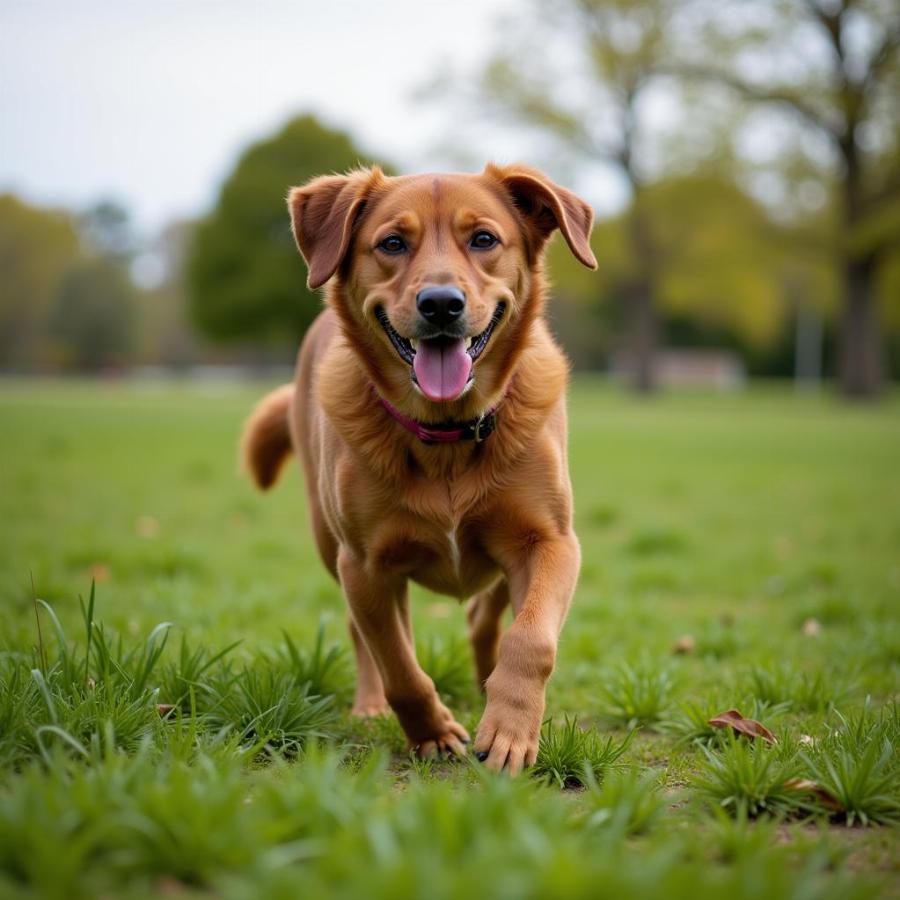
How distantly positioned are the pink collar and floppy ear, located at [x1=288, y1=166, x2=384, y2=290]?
0.65 metres

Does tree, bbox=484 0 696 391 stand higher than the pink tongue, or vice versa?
tree, bbox=484 0 696 391

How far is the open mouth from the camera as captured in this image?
3318 mm

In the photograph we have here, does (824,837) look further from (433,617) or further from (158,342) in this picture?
(158,342)

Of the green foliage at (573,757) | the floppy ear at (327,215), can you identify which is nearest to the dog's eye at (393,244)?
the floppy ear at (327,215)

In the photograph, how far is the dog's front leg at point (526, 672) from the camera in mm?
2859

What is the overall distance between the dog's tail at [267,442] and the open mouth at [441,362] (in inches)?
69.8

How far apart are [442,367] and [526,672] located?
106cm

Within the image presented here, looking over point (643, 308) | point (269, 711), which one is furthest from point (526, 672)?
point (643, 308)

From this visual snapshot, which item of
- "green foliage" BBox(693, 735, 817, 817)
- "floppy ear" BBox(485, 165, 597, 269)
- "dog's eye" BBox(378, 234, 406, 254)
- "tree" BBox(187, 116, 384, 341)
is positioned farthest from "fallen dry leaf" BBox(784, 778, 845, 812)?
"tree" BBox(187, 116, 384, 341)

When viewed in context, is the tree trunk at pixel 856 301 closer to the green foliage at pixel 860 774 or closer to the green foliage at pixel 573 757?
the green foliage at pixel 860 774

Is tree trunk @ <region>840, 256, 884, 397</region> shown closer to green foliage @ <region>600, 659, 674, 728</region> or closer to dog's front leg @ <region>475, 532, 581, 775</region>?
green foliage @ <region>600, 659, 674, 728</region>

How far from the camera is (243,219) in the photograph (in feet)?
157

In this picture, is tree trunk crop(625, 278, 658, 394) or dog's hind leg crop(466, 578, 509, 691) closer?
dog's hind leg crop(466, 578, 509, 691)

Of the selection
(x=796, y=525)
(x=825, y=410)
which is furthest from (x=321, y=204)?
(x=825, y=410)
